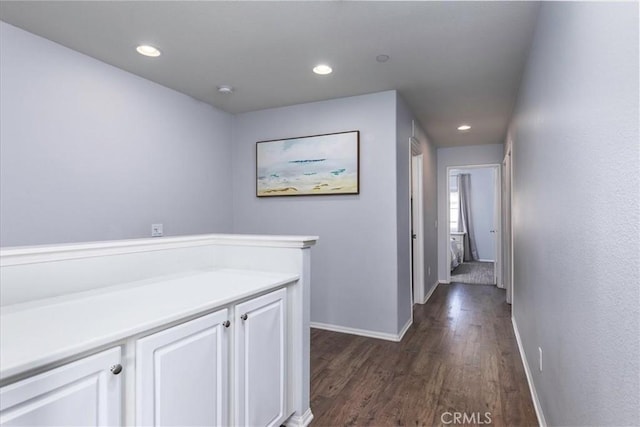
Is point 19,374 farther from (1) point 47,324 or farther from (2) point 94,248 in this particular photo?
(2) point 94,248

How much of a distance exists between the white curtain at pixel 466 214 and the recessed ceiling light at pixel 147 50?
8.10 meters

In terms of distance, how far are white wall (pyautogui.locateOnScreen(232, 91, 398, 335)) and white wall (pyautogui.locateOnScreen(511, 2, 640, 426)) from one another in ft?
4.68

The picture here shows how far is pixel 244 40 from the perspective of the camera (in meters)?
2.42

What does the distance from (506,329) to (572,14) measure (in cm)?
317

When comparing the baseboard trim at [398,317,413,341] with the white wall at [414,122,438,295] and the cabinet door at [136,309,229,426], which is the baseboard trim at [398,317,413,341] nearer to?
the white wall at [414,122,438,295]

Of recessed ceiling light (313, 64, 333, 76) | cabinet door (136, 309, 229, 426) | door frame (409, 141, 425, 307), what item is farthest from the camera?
door frame (409, 141, 425, 307)

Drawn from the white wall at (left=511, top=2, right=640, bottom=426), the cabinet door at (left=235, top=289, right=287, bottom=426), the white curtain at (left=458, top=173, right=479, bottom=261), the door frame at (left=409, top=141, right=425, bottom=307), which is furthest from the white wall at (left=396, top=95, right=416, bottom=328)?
the white curtain at (left=458, top=173, right=479, bottom=261)

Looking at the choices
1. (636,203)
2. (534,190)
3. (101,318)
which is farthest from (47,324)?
(534,190)

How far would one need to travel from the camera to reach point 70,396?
3.06 ft

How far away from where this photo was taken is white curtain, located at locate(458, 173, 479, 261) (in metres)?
8.94

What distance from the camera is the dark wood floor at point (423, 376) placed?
2117 mm

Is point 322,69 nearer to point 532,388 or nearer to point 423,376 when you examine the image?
point 423,376

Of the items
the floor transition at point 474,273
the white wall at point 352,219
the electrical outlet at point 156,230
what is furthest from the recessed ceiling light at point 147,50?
the floor transition at point 474,273

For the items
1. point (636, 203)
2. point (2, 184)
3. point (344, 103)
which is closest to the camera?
point (636, 203)
